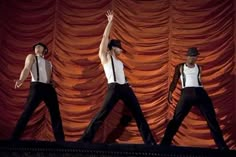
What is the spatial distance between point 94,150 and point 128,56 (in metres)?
2.06

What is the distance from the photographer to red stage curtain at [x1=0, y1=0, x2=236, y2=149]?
579cm

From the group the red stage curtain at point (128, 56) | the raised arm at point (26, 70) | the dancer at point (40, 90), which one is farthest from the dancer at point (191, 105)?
the raised arm at point (26, 70)

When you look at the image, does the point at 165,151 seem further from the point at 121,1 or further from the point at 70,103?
the point at 121,1

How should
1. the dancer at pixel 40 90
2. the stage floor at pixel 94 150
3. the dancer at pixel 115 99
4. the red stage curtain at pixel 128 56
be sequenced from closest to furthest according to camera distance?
the stage floor at pixel 94 150, the dancer at pixel 115 99, the dancer at pixel 40 90, the red stage curtain at pixel 128 56

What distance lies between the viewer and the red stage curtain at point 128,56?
5789 millimetres

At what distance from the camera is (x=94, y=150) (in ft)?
14.5

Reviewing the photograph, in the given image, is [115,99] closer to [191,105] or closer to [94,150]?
[94,150]

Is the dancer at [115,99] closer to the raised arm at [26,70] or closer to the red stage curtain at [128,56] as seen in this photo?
the raised arm at [26,70]

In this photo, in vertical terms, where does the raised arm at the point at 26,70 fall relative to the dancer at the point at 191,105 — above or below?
above

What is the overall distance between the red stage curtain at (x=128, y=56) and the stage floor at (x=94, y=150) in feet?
4.24

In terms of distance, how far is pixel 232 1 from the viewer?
19.9 ft

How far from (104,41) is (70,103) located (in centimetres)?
154

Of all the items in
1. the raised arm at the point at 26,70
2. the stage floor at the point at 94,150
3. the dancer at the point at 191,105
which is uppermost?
the raised arm at the point at 26,70

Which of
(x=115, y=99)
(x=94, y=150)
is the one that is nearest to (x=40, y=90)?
(x=115, y=99)
